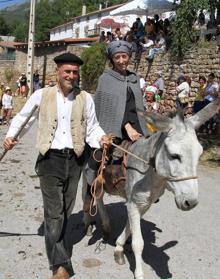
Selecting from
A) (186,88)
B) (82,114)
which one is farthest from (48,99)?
(186,88)

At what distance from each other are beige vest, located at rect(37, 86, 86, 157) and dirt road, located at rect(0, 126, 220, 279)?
4.04 feet

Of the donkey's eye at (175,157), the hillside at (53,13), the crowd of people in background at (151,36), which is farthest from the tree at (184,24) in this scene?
the hillside at (53,13)

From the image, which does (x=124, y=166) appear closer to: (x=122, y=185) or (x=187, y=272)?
(x=122, y=185)

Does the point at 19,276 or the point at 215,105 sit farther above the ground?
the point at 215,105

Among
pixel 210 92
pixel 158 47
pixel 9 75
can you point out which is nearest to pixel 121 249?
pixel 210 92

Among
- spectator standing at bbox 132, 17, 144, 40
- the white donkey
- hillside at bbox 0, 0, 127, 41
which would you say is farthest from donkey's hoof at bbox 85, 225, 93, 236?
hillside at bbox 0, 0, 127, 41

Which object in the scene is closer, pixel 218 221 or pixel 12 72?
pixel 218 221

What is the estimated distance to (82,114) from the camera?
4.70 metres

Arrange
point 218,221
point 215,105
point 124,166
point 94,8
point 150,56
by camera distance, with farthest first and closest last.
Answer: point 94,8, point 150,56, point 218,221, point 124,166, point 215,105

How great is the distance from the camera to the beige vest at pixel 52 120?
4582 millimetres

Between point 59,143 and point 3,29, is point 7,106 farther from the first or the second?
point 3,29

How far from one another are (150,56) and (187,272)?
1637cm

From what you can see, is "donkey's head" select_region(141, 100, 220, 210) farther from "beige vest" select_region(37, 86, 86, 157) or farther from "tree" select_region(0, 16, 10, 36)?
"tree" select_region(0, 16, 10, 36)

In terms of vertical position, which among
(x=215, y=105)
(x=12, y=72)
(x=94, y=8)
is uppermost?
(x=94, y=8)
